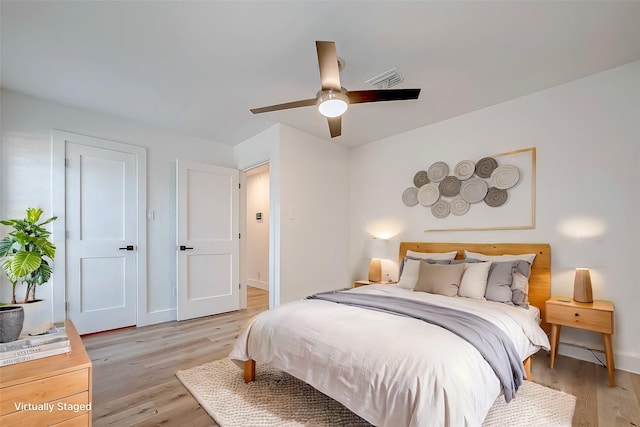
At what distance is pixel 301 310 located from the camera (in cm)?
210

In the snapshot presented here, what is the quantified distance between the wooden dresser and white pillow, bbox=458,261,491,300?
110 inches

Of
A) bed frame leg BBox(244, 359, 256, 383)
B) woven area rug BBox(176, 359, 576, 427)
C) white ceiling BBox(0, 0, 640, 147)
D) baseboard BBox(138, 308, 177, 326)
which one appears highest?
white ceiling BBox(0, 0, 640, 147)

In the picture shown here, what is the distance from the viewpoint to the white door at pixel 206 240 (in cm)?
394

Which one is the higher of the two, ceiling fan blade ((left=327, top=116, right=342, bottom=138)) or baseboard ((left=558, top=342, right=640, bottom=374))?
ceiling fan blade ((left=327, top=116, right=342, bottom=138))

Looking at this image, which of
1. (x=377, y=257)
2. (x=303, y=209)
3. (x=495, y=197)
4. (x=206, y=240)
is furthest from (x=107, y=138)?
(x=495, y=197)

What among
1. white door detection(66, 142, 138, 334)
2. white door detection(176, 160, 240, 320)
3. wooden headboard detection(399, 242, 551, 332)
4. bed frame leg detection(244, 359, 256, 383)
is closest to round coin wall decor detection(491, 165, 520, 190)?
wooden headboard detection(399, 242, 551, 332)

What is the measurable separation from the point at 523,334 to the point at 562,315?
608mm

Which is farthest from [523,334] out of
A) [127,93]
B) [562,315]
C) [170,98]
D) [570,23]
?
[127,93]

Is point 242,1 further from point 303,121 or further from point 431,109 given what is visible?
point 431,109

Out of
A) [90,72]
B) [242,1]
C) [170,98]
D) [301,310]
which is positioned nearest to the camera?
[242,1]

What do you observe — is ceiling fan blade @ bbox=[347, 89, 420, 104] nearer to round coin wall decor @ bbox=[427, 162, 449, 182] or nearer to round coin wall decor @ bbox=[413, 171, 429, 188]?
round coin wall decor @ bbox=[427, 162, 449, 182]

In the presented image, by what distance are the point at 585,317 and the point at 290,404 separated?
93.7 inches

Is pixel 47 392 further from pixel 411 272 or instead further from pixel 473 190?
pixel 473 190

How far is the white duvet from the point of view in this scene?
1264 millimetres
